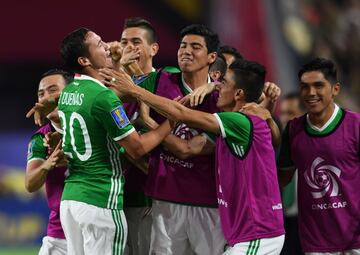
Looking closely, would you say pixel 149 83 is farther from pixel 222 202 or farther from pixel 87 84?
pixel 222 202

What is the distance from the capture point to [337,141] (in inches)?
243

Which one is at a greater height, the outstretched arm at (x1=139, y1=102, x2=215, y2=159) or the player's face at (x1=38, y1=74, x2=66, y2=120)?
the player's face at (x1=38, y1=74, x2=66, y2=120)

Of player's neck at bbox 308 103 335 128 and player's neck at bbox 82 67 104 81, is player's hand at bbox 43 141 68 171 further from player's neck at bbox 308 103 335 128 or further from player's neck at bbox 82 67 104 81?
player's neck at bbox 308 103 335 128

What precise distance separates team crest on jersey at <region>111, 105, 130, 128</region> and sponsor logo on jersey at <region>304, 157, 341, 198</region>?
146cm

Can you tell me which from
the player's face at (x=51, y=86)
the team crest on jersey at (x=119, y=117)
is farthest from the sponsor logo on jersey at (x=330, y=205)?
the player's face at (x=51, y=86)

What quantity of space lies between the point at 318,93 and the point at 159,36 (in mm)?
11876

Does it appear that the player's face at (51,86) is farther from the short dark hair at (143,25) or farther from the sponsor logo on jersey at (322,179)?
the sponsor logo on jersey at (322,179)

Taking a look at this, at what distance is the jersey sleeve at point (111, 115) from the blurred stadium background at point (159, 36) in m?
6.90

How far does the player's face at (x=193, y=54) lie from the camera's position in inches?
253

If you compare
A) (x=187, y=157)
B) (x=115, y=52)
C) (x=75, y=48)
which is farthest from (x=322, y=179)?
(x=75, y=48)

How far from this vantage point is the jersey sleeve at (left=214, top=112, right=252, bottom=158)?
5668 millimetres

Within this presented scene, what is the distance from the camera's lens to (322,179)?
243 inches

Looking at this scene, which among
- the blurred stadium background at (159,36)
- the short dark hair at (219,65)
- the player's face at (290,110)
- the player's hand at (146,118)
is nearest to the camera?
the player's hand at (146,118)

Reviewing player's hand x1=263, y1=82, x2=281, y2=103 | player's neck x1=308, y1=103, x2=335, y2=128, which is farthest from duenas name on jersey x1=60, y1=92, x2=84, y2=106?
player's neck x1=308, y1=103, x2=335, y2=128
